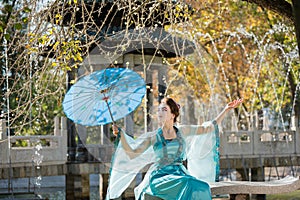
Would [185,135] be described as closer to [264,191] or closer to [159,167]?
[159,167]

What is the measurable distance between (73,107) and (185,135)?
1.86 metres

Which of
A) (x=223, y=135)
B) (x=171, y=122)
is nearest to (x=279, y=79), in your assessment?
Answer: (x=223, y=135)

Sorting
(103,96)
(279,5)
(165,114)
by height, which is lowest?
(165,114)

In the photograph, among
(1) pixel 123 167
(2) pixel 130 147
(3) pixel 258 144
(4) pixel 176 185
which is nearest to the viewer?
(4) pixel 176 185

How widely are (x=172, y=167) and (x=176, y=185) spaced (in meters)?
0.25

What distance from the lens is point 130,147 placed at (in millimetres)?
6441

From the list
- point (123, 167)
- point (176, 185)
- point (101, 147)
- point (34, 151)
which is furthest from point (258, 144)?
point (176, 185)

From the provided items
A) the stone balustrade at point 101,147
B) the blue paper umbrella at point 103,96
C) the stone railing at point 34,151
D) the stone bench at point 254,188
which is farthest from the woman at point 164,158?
the stone railing at point 34,151

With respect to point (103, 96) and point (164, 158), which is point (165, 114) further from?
point (103, 96)

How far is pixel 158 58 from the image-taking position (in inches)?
506

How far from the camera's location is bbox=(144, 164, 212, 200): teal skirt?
19.6 ft

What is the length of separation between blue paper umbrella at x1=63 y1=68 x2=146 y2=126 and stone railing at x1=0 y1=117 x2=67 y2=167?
226 centimetres

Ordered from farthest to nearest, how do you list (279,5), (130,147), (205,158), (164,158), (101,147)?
(101,147), (205,158), (130,147), (164,158), (279,5)

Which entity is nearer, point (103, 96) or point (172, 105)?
point (172, 105)
